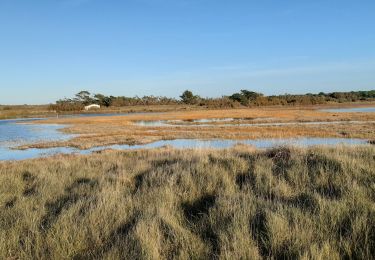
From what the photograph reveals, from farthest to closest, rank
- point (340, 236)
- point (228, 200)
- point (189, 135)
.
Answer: point (189, 135) < point (228, 200) < point (340, 236)

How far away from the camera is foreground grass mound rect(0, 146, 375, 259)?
13.9 feet

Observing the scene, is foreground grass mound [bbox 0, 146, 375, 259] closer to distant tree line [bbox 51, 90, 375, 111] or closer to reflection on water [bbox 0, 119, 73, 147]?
reflection on water [bbox 0, 119, 73, 147]

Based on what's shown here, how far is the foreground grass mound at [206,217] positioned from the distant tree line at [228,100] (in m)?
103

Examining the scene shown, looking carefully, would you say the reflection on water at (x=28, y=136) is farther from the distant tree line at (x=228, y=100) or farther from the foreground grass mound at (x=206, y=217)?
the distant tree line at (x=228, y=100)

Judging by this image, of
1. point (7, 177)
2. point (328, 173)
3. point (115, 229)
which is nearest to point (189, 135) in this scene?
point (7, 177)

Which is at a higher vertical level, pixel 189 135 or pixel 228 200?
pixel 228 200

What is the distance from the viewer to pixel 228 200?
18.7ft

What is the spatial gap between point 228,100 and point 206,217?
11601cm

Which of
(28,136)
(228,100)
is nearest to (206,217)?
(28,136)

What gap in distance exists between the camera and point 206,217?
17.3 ft

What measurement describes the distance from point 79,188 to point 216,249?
435 cm

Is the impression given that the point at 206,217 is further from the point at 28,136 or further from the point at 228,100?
the point at 228,100

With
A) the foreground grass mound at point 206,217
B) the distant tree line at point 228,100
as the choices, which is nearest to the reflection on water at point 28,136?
the foreground grass mound at point 206,217

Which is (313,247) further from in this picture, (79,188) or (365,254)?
(79,188)
